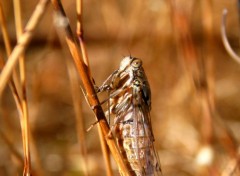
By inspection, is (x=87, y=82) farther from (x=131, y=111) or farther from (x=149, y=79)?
(x=149, y=79)

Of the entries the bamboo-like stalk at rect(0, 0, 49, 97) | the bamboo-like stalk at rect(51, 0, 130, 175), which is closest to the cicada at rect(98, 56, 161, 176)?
the bamboo-like stalk at rect(51, 0, 130, 175)

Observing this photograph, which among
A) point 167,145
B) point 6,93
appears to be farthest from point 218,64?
point 6,93

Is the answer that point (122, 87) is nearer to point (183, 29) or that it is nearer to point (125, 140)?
point (125, 140)

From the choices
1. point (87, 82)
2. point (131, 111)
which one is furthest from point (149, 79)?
point (87, 82)

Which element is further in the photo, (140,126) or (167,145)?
(167,145)

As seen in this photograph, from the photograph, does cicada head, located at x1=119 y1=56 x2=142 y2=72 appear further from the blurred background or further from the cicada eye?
the blurred background

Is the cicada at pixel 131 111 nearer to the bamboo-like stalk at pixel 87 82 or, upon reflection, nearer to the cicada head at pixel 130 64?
the cicada head at pixel 130 64

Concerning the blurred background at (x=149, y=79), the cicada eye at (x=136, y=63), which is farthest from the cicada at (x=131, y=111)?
the blurred background at (x=149, y=79)

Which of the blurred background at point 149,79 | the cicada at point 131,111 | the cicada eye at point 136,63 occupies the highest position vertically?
the blurred background at point 149,79

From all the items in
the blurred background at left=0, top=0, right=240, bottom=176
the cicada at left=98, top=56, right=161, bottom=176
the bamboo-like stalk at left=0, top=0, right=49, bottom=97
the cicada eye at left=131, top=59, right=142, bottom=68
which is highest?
the blurred background at left=0, top=0, right=240, bottom=176
